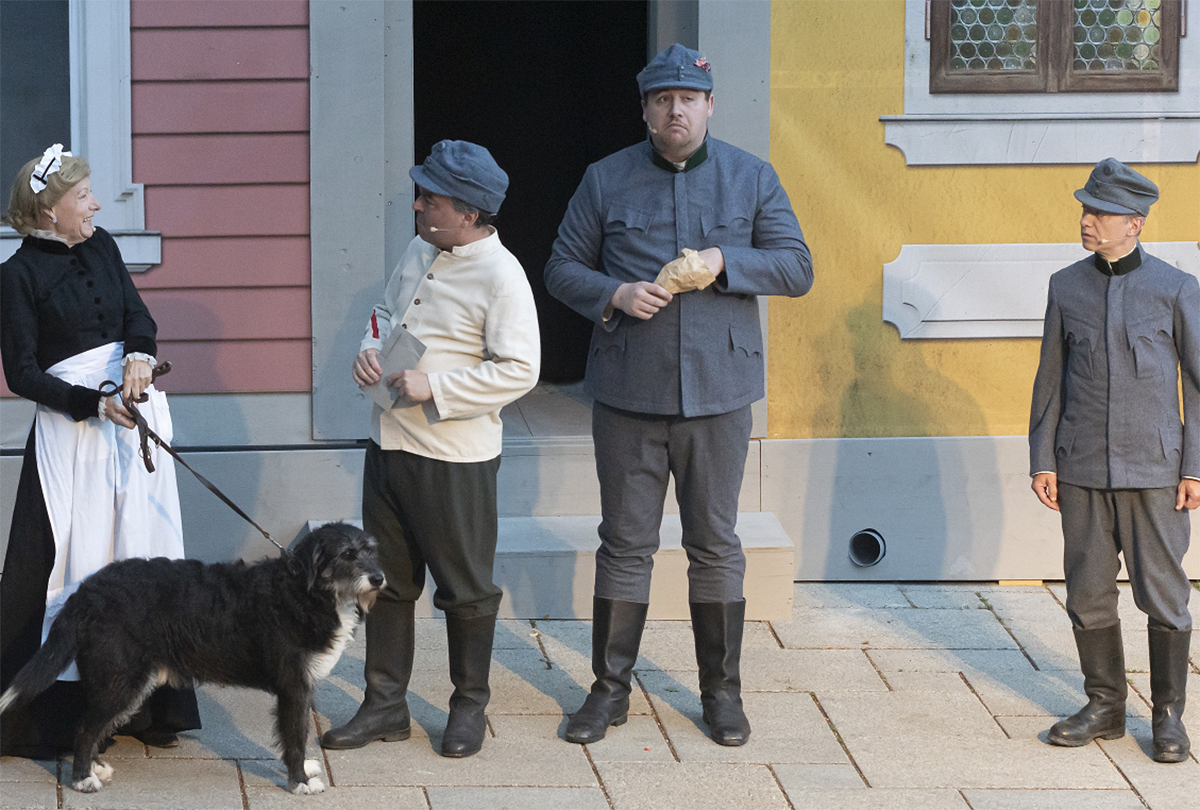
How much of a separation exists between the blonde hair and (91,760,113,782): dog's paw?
1.62m

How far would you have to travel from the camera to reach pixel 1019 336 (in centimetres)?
662

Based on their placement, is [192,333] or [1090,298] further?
[192,333]

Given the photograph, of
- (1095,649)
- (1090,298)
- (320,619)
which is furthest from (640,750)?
(1090,298)

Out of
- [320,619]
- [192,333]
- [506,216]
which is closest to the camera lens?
[320,619]

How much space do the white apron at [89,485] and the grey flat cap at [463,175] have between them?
115 cm

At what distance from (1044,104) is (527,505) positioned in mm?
2882

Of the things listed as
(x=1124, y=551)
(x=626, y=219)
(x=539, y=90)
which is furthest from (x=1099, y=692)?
(x=539, y=90)

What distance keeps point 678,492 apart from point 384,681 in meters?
1.13

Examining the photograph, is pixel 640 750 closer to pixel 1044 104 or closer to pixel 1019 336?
pixel 1019 336

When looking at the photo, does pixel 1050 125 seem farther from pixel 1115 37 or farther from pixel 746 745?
pixel 746 745

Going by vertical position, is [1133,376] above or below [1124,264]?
below

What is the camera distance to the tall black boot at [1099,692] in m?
4.75

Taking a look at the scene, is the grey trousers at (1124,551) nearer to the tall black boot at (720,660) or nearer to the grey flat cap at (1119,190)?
the grey flat cap at (1119,190)

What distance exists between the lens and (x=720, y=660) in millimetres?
4855
